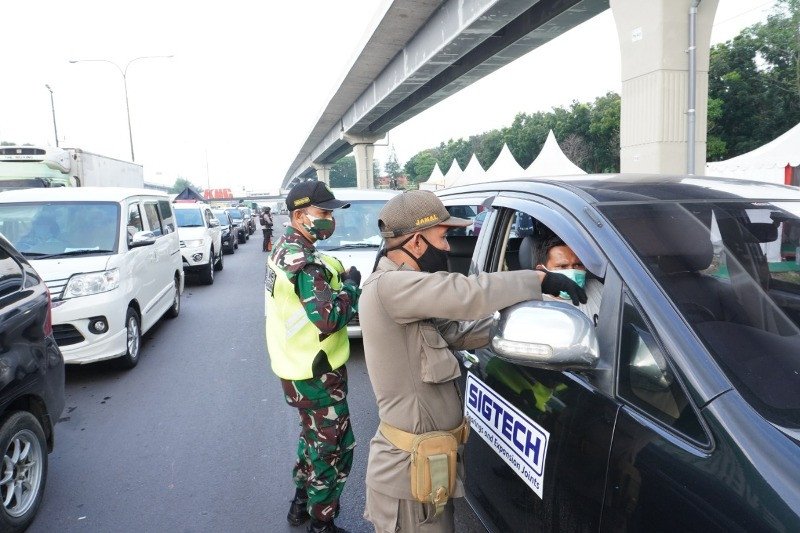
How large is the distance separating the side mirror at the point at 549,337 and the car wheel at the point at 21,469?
9.61 ft

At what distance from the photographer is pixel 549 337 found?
5.25 ft

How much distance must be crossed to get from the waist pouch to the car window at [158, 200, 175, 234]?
8.01 m

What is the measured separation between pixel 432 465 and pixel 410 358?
1.22ft

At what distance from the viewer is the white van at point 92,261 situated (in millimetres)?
5711

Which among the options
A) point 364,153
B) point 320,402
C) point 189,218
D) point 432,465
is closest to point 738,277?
point 432,465

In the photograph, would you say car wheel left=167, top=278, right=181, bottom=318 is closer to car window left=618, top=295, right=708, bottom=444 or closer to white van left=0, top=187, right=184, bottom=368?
white van left=0, top=187, right=184, bottom=368

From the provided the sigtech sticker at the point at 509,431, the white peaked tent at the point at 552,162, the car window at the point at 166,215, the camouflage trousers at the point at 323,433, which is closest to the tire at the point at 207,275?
the car window at the point at 166,215

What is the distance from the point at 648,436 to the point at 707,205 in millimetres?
1007

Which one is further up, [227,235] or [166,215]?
[166,215]

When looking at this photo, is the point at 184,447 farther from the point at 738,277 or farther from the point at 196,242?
the point at 196,242

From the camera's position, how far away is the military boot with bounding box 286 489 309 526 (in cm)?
332

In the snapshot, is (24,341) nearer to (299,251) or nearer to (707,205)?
(299,251)

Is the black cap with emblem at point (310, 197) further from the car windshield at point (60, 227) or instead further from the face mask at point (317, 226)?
the car windshield at point (60, 227)

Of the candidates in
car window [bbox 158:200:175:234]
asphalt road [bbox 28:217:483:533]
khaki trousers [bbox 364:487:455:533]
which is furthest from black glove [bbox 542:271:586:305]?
car window [bbox 158:200:175:234]
